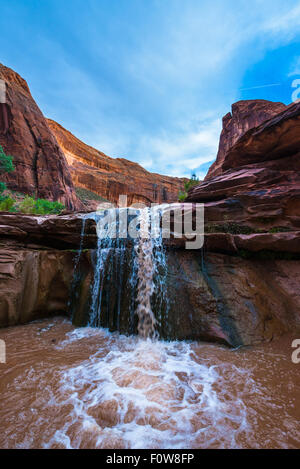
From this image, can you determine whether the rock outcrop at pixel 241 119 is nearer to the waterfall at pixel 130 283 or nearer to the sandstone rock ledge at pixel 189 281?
the sandstone rock ledge at pixel 189 281

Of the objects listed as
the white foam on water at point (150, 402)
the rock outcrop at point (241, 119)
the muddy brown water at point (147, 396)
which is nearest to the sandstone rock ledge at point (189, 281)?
the muddy brown water at point (147, 396)

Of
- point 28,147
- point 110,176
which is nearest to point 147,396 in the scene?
point 28,147

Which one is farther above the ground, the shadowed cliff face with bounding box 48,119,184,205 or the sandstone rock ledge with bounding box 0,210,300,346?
the shadowed cliff face with bounding box 48,119,184,205

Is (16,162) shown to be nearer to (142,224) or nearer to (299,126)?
(142,224)

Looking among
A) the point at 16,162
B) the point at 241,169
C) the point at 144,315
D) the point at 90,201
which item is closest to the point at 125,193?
the point at 90,201

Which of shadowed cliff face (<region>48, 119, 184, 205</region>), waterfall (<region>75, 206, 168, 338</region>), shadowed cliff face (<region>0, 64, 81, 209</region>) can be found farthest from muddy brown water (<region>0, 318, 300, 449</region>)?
shadowed cliff face (<region>48, 119, 184, 205</region>)

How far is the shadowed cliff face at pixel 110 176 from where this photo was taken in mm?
34578

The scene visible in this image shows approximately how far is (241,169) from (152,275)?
5745 mm

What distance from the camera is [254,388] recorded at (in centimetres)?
270

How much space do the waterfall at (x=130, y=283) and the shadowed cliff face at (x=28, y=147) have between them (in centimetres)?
1636

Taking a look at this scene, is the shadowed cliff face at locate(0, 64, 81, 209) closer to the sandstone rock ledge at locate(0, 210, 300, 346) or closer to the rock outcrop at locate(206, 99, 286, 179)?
the sandstone rock ledge at locate(0, 210, 300, 346)

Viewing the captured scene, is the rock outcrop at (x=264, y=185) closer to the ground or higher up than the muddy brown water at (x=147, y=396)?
higher up

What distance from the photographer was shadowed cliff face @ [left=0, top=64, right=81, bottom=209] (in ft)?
58.7

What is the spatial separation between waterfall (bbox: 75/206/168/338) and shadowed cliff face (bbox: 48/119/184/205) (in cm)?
3099
